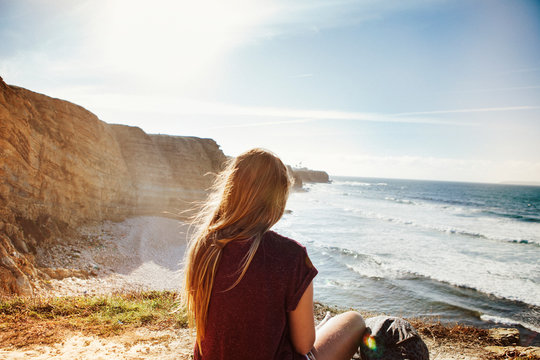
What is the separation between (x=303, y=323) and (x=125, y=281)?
955 centimetres

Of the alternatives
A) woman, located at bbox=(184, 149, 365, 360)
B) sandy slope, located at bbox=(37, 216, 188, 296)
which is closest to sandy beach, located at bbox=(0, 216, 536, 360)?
sandy slope, located at bbox=(37, 216, 188, 296)

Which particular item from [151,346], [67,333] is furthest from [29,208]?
[151,346]

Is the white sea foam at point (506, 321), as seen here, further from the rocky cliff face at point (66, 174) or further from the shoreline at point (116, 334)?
the rocky cliff face at point (66, 174)

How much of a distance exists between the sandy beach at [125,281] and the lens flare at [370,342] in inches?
88.6

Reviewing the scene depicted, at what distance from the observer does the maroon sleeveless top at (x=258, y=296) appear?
4.95ft

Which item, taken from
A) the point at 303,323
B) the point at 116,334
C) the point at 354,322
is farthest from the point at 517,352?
the point at 116,334

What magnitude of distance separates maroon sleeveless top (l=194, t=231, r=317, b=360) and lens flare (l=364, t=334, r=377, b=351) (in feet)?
5.80

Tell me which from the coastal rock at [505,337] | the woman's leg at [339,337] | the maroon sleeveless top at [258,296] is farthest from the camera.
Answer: the coastal rock at [505,337]

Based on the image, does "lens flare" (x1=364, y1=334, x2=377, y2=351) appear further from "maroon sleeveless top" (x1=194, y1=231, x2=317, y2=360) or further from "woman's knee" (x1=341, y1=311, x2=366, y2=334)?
"maroon sleeveless top" (x1=194, y1=231, x2=317, y2=360)

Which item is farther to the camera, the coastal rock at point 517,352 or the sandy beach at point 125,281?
the coastal rock at point 517,352

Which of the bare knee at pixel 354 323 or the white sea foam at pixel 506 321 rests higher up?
the bare knee at pixel 354 323

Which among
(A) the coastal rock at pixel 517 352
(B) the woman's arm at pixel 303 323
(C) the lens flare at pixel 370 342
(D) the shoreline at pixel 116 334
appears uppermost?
(B) the woman's arm at pixel 303 323

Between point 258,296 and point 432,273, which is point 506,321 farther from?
point 258,296

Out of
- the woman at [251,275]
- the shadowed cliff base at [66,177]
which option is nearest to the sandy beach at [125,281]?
the shadowed cliff base at [66,177]
